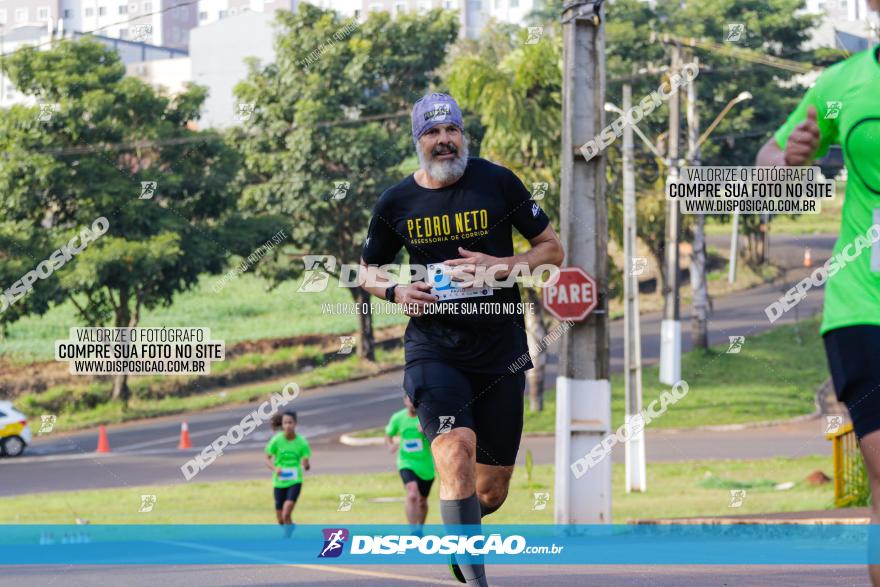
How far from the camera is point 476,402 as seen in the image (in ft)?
22.8

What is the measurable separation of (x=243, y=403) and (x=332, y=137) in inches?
328

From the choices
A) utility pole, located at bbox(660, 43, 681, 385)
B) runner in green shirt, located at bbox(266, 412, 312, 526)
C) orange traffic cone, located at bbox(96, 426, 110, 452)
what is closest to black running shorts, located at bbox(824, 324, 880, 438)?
runner in green shirt, located at bbox(266, 412, 312, 526)

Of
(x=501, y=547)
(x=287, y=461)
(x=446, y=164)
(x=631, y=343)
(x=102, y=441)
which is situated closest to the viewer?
(x=446, y=164)

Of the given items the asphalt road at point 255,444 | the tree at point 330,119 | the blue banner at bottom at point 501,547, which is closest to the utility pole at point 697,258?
the asphalt road at point 255,444

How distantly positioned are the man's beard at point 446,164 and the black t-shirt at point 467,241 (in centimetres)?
10

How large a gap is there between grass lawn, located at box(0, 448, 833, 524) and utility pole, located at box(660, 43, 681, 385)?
317 centimetres

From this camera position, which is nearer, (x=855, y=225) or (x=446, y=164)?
(x=855, y=225)

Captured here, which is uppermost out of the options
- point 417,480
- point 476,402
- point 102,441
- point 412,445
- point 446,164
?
point 446,164

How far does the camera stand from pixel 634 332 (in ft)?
86.3

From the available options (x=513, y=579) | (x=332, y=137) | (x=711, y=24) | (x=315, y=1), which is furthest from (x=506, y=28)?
(x=513, y=579)

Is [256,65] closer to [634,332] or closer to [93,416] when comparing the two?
[93,416]

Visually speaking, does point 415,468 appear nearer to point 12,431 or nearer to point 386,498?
point 386,498

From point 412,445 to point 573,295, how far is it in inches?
97.1

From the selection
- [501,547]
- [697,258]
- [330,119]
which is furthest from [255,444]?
[501,547]
